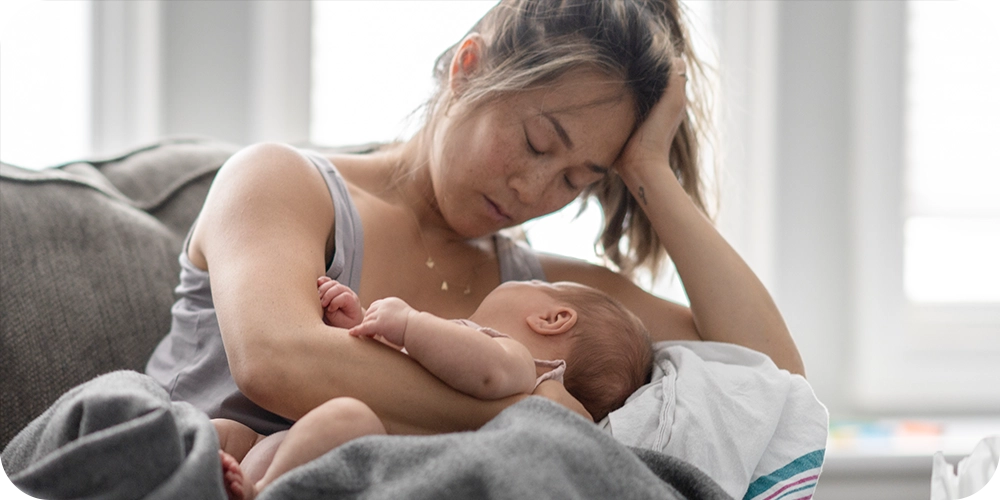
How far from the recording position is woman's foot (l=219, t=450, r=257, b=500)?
27.9 inches

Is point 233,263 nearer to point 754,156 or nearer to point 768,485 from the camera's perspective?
point 768,485

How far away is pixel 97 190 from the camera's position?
1.28 meters

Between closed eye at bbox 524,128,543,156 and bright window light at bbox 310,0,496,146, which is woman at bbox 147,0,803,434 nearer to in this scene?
closed eye at bbox 524,128,543,156

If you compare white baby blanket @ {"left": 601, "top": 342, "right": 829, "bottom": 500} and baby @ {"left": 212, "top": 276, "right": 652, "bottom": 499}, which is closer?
baby @ {"left": 212, "top": 276, "right": 652, "bottom": 499}

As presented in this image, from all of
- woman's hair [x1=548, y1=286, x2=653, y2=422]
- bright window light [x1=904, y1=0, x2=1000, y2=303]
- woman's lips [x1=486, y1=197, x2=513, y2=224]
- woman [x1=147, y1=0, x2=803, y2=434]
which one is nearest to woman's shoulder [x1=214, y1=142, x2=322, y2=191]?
woman [x1=147, y1=0, x2=803, y2=434]

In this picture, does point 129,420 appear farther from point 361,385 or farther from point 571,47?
point 571,47

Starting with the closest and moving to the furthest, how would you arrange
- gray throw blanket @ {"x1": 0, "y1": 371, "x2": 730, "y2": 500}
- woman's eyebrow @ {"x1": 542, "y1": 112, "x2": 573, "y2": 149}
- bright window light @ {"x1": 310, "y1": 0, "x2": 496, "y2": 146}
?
gray throw blanket @ {"x1": 0, "y1": 371, "x2": 730, "y2": 500}
woman's eyebrow @ {"x1": 542, "y1": 112, "x2": 573, "y2": 149}
bright window light @ {"x1": 310, "y1": 0, "x2": 496, "y2": 146}

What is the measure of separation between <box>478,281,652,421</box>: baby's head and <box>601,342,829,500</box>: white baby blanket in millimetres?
43

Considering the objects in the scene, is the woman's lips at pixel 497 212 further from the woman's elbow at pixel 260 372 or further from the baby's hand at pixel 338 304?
the woman's elbow at pixel 260 372

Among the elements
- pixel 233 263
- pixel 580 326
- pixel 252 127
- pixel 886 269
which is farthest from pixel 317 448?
pixel 886 269

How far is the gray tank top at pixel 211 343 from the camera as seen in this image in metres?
1.00

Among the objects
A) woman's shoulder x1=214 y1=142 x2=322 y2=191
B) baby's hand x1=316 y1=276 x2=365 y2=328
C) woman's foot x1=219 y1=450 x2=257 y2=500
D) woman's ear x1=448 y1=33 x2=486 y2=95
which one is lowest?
woman's foot x1=219 y1=450 x2=257 y2=500

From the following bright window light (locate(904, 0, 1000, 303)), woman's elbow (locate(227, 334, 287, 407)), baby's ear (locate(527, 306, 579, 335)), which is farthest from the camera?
bright window light (locate(904, 0, 1000, 303))

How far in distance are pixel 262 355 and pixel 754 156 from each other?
5.58 ft
